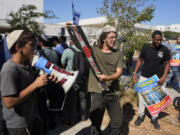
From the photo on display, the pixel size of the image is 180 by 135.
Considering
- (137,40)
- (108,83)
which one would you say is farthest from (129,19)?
(108,83)

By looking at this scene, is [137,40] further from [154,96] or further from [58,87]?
[58,87]

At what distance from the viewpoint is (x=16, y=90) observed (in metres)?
1.56

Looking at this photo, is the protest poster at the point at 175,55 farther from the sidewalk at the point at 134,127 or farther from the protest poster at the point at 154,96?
the protest poster at the point at 154,96

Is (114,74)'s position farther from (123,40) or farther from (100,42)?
(123,40)

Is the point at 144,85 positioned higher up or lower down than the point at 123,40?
lower down

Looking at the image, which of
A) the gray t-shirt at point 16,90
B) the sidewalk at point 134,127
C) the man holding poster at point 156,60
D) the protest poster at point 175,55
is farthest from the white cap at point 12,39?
the protest poster at point 175,55

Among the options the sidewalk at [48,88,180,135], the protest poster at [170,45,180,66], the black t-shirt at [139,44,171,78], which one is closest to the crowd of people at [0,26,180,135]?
the black t-shirt at [139,44,171,78]

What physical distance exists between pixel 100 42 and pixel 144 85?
1487 millimetres

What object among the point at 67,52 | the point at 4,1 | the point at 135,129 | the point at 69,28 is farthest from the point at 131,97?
the point at 4,1

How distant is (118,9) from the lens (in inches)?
223

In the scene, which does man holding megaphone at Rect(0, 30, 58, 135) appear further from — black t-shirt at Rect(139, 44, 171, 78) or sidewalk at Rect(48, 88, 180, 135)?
black t-shirt at Rect(139, 44, 171, 78)

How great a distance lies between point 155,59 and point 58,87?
6.73 feet

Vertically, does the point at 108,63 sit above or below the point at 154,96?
above

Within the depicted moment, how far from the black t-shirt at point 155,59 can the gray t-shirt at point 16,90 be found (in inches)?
104
